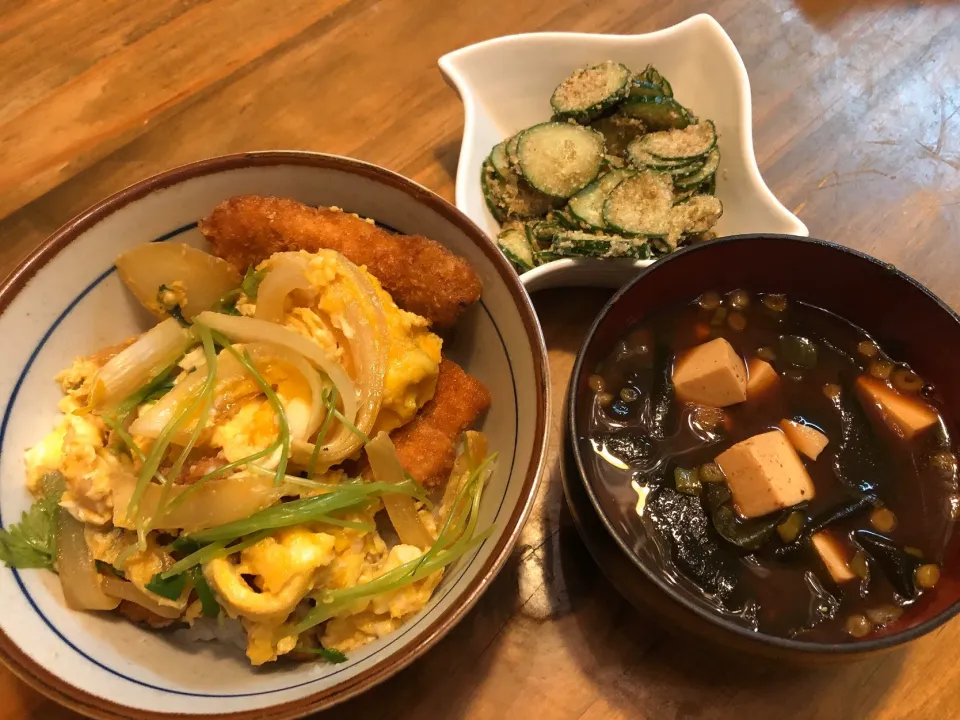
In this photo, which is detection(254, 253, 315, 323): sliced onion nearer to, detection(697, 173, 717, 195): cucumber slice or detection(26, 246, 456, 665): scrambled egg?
detection(26, 246, 456, 665): scrambled egg

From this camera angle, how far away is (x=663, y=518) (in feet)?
4.59

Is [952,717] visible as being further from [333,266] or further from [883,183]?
[333,266]

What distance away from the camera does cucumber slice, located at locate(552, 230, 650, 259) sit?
172 cm

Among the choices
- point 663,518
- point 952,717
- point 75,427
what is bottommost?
point 952,717

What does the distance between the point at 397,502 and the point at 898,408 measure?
107 centimetres

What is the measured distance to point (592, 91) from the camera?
6.53 ft

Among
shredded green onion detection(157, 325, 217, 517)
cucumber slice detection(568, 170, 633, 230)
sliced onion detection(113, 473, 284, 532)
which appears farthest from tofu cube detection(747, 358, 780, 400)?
shredded green onion detection(157, 325, 217, 517)

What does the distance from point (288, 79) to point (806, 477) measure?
5.92 ft

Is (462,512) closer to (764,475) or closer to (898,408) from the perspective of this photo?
(764,475)

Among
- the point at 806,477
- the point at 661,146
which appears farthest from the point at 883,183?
the point at 806,477

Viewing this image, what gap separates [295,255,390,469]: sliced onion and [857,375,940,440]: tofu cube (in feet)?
3.38

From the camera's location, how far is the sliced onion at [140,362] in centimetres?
140

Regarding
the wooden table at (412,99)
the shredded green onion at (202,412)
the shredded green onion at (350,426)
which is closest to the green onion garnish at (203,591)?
the shredded green onion at (202,412)

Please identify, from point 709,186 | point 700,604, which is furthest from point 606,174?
point 700,604
